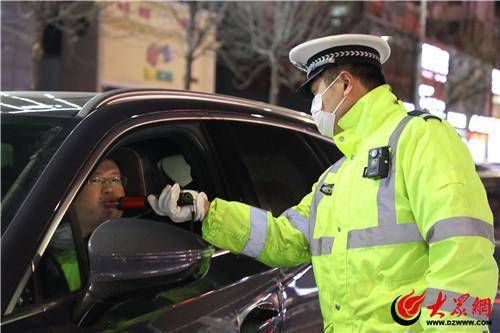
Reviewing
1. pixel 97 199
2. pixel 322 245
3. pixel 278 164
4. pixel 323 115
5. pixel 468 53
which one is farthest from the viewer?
pixel 468 53

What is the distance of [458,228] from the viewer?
1.45 metres

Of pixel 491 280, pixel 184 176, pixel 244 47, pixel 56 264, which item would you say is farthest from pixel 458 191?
pixel 244 47

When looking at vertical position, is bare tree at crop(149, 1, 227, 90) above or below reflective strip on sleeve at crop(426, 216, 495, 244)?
above

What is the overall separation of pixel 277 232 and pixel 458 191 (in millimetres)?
766

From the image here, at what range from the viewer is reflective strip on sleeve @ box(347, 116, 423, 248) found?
1600 millimetres

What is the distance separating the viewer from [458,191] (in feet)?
4.87

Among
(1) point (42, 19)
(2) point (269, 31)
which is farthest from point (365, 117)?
(2) point (269, 31)

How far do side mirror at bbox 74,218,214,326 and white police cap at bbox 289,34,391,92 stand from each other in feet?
2.22

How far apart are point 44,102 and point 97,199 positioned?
387 mm

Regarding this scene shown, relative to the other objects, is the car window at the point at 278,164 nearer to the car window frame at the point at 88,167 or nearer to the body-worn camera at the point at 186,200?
the car window frame at the point at 88,167

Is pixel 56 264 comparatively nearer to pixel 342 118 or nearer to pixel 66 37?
pixel 342 118

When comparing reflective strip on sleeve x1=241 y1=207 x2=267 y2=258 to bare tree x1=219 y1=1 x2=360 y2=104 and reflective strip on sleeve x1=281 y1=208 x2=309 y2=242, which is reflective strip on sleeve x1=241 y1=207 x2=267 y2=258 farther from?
bare tree x1=219 y1=1 x2=360 y2=104

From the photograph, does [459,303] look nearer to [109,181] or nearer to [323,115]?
[323,115]

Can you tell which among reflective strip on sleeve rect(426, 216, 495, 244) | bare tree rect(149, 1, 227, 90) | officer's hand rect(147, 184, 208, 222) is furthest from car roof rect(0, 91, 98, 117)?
bare tree rect(149, 1, 227, 90)
